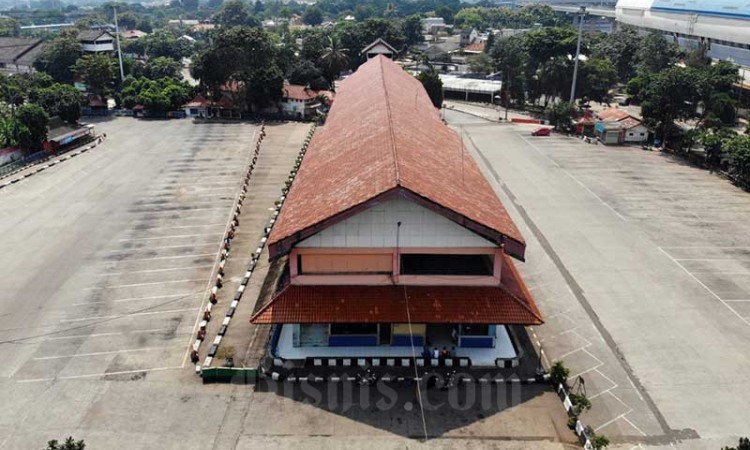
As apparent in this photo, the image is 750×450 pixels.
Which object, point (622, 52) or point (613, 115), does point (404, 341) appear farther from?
point (622, 52)

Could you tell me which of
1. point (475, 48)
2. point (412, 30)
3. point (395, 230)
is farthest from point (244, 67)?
point (412, 30)

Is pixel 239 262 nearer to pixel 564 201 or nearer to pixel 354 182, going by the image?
pixel 354 182

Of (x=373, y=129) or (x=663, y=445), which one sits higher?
A: (x=373, y=129)

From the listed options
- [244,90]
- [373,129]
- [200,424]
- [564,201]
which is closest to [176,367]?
[200,424]

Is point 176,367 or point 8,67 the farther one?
point 8,67

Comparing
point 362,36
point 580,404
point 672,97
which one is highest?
point 362,36

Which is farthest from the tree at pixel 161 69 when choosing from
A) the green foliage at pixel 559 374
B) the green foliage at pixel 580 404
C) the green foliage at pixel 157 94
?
the green foliage at pixel 580 404
